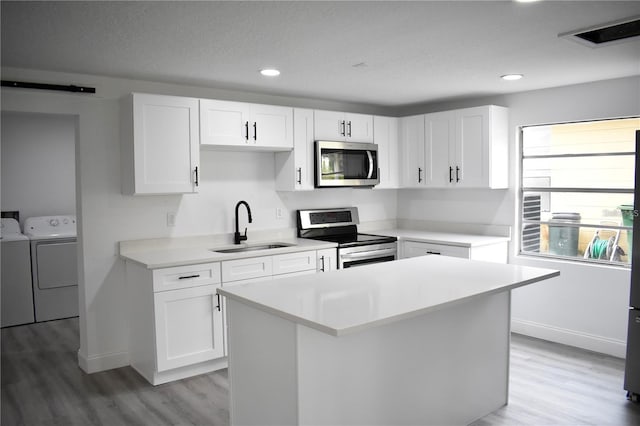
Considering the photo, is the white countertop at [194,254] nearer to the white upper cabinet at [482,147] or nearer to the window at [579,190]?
the white upper cabinet at [482,147]

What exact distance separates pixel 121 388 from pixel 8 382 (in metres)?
0.89

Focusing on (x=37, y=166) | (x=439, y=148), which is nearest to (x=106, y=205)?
(x=37, y=166)

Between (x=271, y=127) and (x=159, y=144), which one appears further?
(x=271, y=127)

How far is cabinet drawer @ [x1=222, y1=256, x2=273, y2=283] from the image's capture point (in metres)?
3.80

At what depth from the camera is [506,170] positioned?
4.71 m

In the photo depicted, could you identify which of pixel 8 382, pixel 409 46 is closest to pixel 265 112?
pixel 409 46

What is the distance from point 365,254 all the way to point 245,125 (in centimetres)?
157

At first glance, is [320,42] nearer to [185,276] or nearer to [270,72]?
[270,72]

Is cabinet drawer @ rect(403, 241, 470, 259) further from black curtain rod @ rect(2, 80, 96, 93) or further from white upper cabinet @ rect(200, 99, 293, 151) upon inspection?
black curtain rod @ rect(2, 80, 96, 93)

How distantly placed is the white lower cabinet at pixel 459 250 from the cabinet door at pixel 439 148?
0.66m

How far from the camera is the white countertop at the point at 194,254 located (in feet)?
11.6

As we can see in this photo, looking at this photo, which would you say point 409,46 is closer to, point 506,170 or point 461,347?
point 461,347

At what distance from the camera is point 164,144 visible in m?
3.74

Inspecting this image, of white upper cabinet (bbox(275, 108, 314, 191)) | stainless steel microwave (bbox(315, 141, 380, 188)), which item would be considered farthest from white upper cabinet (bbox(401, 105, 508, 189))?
white upper cabinet (bbox(275, 108, 314, 191))
